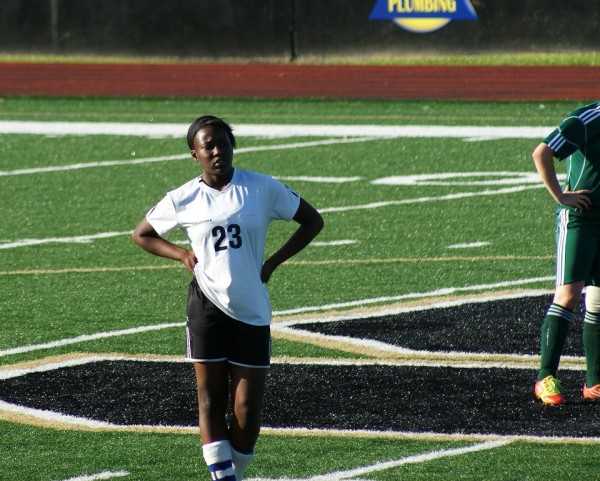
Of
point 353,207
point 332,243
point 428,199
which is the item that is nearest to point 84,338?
point 332,243

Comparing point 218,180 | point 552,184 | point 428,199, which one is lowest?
point 428,199

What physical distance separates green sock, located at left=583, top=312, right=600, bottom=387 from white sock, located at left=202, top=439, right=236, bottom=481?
100 inches

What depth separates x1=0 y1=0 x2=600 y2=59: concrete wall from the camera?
31000 mm

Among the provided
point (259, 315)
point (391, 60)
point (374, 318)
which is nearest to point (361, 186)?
point (374, 318)

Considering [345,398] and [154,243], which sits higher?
[154,243]

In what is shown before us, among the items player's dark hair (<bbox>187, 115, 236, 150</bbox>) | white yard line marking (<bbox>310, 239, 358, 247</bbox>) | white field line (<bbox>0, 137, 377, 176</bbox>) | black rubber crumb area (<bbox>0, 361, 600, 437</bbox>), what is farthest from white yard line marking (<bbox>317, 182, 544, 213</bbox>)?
player's dark hair (<bbox>187, 115, 236, 150</bbox>)

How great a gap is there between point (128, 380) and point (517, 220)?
6763 millimetres

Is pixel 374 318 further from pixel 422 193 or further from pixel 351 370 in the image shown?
pixel 422 193

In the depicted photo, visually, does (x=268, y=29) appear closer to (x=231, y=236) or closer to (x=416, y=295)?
(x=416, y=295)

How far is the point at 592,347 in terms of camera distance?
8000 mm

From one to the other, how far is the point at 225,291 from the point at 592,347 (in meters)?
2.68

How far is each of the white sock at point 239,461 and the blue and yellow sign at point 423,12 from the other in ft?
84.6

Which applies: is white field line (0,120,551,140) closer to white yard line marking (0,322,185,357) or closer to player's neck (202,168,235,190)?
white yard line marking (0,322,185,357)

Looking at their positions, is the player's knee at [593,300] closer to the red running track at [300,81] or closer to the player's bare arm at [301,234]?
the player's bare arm at [301,234]
